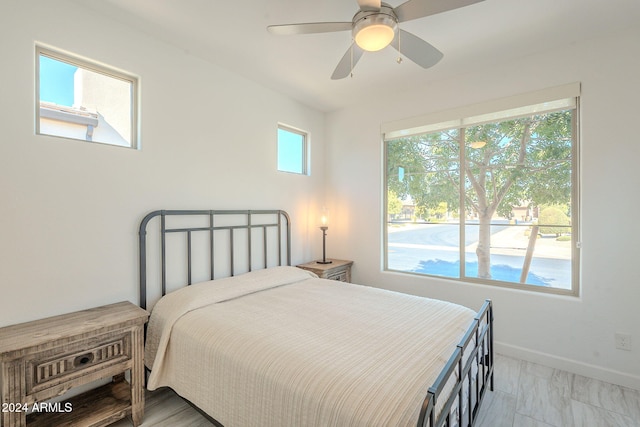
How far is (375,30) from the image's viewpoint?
1628 millimetres

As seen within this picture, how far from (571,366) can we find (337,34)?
3.34m

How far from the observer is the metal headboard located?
7.48 ft

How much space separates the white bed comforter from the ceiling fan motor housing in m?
1.69

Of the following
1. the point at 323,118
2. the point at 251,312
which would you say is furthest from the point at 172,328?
the point at 323,118

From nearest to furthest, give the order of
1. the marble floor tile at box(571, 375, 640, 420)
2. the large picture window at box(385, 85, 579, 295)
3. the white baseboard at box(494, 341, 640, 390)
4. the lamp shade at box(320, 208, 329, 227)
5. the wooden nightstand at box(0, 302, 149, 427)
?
the wooden nightstand at box(0, 302, 149, 427) < the marble floor tile at box(571, 375, 640, 420) < the white baseboard at box(494, 341, 640, 390) < the large picture window at box(385, 85, 579, 295) < the lamp shade at box(320, 208, 329, 227)

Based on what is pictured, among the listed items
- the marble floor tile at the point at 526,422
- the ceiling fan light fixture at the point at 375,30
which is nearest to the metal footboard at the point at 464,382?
the marble floor tile at the point at 526,422

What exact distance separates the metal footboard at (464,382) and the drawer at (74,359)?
5.82 ft

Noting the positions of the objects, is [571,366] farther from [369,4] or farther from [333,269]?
[369,4]

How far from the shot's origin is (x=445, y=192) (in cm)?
326

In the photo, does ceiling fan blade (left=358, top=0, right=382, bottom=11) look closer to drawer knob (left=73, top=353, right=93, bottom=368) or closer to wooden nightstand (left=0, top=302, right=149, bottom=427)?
wooden nightstand (left=0, top=302, right=149, bottom=427)

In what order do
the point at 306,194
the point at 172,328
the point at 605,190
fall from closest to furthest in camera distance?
the point at 172,328
the point at 605,190
the point at 306,194

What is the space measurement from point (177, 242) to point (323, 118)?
8.58 ft

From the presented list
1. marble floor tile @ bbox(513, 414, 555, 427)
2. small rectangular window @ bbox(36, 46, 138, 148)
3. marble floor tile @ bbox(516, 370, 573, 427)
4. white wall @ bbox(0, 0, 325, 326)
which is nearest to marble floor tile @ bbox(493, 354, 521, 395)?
marble floor tile @ bbox(516, 370, 573, 427)

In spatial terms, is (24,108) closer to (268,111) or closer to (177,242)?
(177,242)
